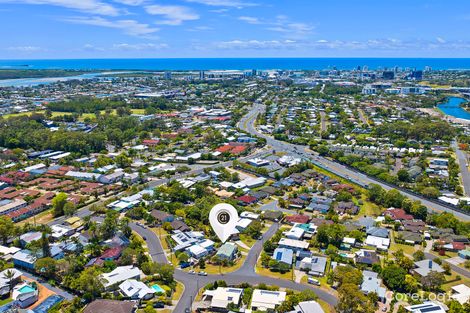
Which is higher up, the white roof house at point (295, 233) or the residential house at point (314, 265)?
the white roof house at point (295, 233)

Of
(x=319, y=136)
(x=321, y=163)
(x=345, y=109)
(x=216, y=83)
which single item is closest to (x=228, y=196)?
(x=321, y=163)

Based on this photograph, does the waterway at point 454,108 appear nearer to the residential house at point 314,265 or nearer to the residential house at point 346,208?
the residential house at point 346,208

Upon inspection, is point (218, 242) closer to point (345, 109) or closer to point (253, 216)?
point (253, 216)

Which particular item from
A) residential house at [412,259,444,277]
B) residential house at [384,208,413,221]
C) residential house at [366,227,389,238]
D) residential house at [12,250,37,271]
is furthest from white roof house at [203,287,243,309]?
residential house at [384,208,413,221]

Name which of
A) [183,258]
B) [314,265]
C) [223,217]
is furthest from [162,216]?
[314,265]

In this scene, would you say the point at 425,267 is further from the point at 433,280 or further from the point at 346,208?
the point at 346,208

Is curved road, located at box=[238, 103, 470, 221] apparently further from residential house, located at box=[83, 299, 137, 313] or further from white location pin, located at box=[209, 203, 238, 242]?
residential house, located at box=[83, 299, 137, 313]

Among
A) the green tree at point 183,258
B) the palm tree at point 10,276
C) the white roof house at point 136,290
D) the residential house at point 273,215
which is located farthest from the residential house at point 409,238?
the palm tree at point 10,276
